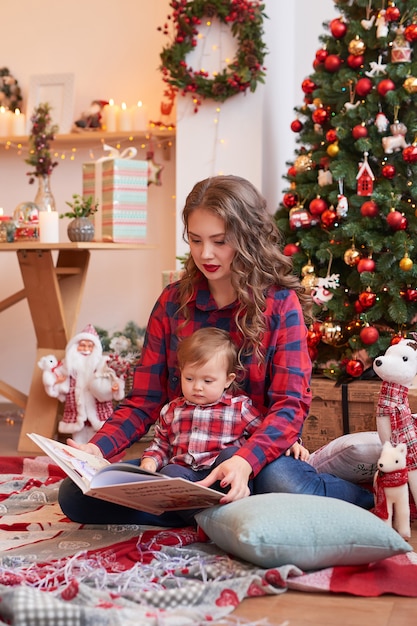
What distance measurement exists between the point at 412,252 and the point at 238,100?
50.8 inches

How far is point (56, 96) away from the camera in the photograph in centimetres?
435

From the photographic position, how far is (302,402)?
2.04 meters

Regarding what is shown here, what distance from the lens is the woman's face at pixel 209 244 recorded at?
203 cm

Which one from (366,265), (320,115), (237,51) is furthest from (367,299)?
(237,51)

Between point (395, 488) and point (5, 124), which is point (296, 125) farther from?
point (395, 488)

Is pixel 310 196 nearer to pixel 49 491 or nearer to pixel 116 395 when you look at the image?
pixel 116 395

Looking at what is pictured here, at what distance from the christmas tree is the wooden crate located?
0.06 m

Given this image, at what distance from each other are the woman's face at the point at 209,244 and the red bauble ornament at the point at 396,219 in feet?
3.73

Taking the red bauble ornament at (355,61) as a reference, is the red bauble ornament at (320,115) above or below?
below

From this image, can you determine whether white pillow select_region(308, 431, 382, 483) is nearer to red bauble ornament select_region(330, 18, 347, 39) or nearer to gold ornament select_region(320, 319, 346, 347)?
gold ornament select_region(320, 319, 346, 347)

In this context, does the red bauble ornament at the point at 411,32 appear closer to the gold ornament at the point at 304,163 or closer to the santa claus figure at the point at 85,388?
the gold ornament at the point at 304,163

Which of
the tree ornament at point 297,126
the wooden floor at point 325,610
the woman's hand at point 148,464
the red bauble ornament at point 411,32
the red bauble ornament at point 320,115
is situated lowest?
the wooden floor at point 325,610

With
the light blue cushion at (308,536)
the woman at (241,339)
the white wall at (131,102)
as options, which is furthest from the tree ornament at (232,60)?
the light blue cushion at (308,536)

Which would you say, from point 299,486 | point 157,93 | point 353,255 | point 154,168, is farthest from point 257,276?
point 157,93
